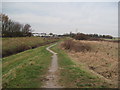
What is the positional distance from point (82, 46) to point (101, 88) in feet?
70.3

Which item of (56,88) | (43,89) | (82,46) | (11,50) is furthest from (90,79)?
(11,50)

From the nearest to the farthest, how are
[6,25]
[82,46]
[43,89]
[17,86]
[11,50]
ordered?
[43,89]
[17,86]
[82,46]
[11,50]
[6,25]

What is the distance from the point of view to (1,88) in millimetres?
7863

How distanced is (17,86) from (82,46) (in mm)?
21727

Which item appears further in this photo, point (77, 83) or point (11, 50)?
point (11, 50)

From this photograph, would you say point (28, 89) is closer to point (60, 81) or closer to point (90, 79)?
point (60, 81)

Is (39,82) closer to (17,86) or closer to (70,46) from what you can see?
(17,86)

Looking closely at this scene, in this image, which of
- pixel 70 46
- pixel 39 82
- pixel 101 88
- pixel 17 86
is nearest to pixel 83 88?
pixel 101 88

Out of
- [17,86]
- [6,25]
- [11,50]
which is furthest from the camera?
[6,25]

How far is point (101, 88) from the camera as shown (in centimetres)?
753

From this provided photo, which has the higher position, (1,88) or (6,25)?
(6,25)

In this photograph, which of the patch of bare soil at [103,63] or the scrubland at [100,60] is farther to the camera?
the scrubland at [100,60]

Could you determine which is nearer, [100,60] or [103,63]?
[103,63]

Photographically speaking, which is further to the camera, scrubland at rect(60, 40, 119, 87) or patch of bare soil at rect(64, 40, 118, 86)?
scrubland at rect(60, 40, 119, 87)
